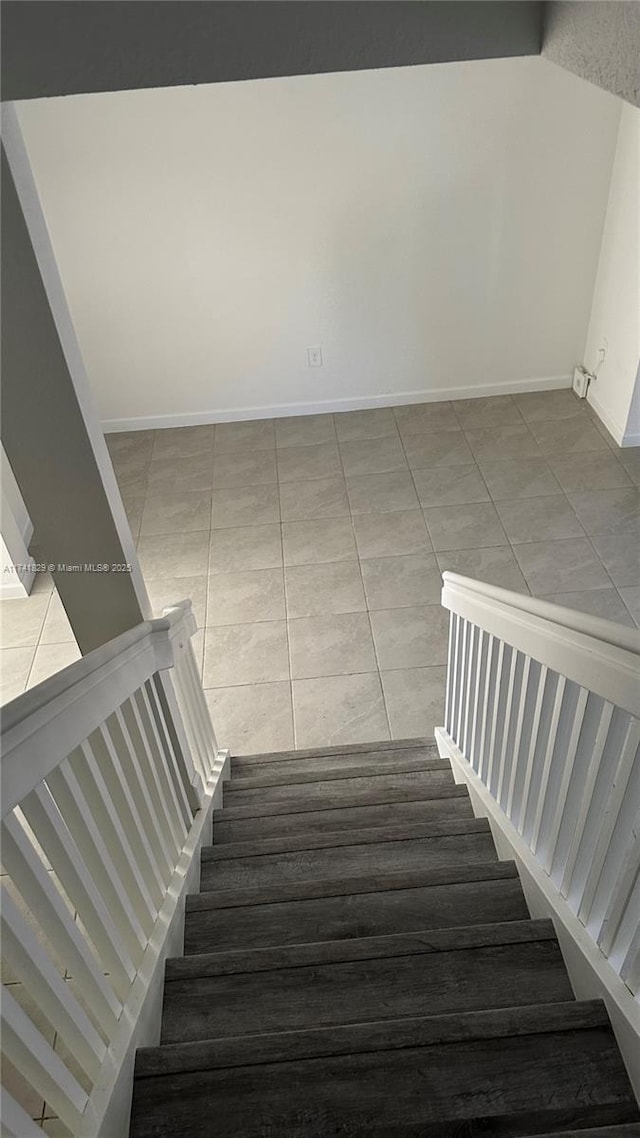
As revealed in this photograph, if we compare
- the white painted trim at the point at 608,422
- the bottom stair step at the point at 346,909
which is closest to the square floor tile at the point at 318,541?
the white painted trim at the point at 608,422

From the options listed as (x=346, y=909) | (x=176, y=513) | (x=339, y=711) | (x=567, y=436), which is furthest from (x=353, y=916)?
(x=567, y=436)

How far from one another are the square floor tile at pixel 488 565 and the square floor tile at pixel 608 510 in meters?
0.53

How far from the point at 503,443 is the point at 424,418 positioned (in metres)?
0.63

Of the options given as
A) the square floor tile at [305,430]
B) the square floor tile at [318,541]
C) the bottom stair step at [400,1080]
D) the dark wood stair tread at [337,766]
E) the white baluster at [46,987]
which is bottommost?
the square floor tile at [305,430]

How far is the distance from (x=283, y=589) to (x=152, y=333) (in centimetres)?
221

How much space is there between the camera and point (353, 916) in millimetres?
1757

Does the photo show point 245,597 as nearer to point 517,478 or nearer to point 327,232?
point 517,478

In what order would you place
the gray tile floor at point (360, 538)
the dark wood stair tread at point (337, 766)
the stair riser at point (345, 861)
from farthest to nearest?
the gray tile floor at point (360, 538), the dark wood stair tread at point (337, 766), the stair riser at point (345, 861)

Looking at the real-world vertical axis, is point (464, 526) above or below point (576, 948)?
below

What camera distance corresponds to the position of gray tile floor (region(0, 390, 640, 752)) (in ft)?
11.9

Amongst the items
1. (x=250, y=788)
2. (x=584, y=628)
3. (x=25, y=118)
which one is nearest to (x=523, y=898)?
(x=584, y=628)

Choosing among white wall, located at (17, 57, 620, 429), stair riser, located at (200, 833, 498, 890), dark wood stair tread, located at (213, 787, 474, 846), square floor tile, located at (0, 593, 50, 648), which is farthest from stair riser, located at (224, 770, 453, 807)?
white wall, located at (17, 57, 620, 429)

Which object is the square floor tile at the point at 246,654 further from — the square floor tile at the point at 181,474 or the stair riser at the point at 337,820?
the square floor tile at the point at 181,474

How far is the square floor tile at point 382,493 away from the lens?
4.70 m
